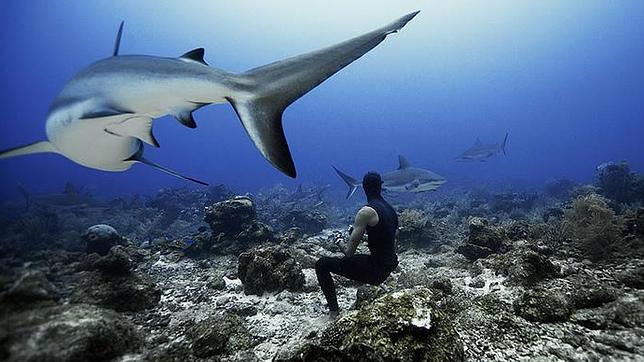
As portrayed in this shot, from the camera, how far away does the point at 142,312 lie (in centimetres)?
395

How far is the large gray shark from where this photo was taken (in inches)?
87.5

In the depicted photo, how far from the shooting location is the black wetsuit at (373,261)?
4.13 meters

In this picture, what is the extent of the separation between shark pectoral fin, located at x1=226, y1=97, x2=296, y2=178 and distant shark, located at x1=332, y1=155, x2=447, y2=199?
27.9 feet

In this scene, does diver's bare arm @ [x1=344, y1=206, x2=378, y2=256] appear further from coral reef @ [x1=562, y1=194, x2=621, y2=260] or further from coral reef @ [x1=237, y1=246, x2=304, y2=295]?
coral reef @ [x1=562, y1=194, x2=621, y2=260]

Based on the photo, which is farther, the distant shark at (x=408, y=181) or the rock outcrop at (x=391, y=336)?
the distant shark at (x=408, y=181)

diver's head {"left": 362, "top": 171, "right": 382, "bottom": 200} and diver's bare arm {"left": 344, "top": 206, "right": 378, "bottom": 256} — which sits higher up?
diver's head {"left": 362, "top": 171, "right": 382, "bottom": 200}

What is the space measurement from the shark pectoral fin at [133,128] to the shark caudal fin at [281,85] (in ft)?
3.70

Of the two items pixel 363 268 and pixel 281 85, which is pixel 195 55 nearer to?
pixel 281 85

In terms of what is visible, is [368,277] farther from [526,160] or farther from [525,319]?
[526,160]

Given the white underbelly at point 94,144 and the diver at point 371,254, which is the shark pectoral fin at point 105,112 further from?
the diver at point 371,254

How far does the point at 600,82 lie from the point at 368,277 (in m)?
168

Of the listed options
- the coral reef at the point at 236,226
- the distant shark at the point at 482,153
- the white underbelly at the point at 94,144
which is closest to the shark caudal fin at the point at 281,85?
the white underbelly at the point at 94,144

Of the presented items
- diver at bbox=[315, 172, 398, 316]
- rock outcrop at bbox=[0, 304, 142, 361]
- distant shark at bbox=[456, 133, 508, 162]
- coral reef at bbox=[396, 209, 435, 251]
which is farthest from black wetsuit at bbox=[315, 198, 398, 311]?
distant shark at bbox=[456, 133, 508, 162]

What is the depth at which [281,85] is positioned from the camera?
93.6 inches
